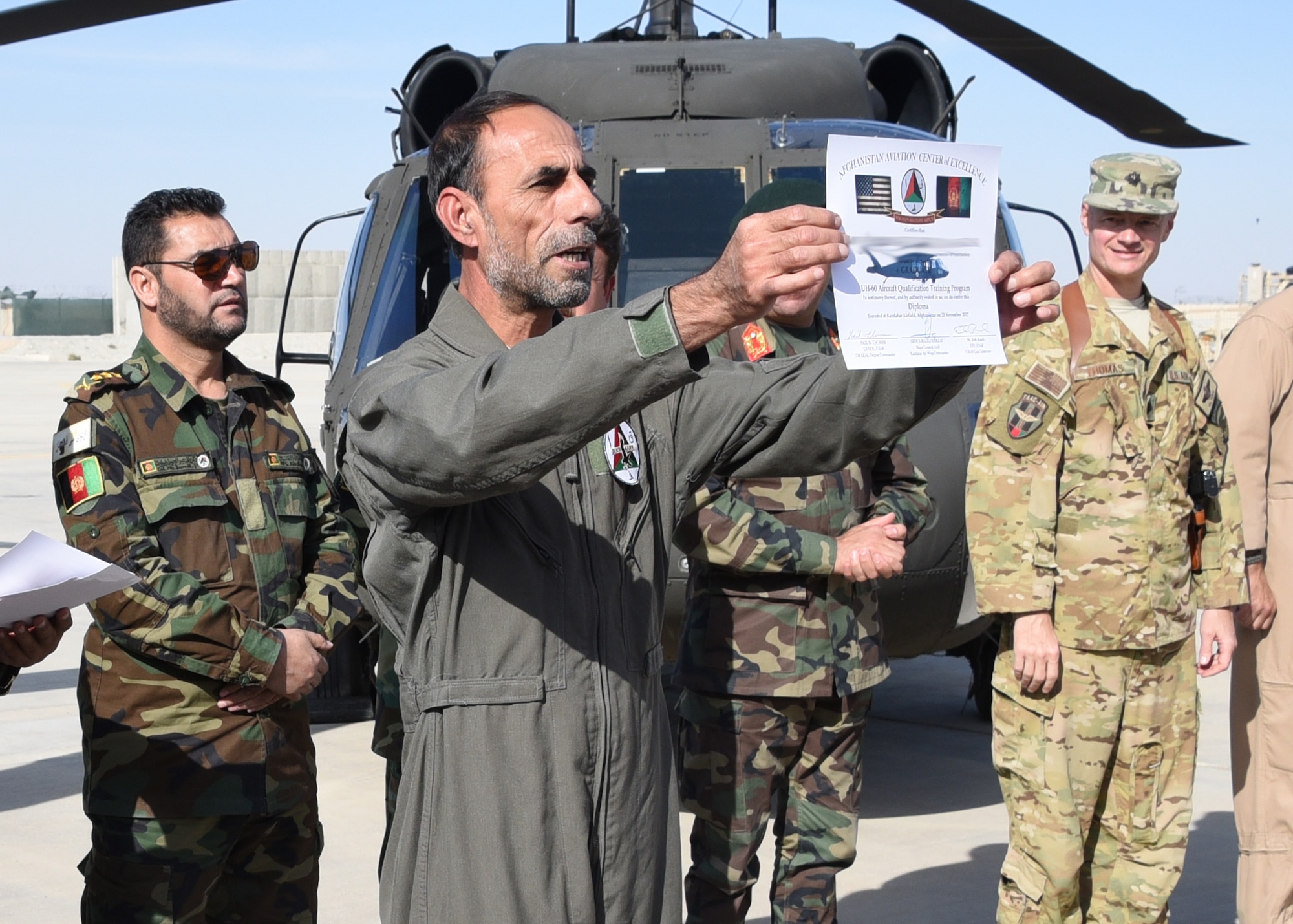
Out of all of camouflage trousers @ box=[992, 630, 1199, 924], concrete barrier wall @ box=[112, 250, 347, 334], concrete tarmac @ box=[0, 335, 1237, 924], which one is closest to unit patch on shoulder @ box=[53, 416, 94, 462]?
concrete tarmac @ box=[0, 335, 1237, 924]

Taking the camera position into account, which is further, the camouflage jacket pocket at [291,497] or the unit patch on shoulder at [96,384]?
the camouflage jacket pocket at [291,497]

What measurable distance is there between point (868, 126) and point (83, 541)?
3566 mm

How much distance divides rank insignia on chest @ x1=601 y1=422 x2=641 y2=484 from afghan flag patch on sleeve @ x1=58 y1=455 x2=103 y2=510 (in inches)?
57.8

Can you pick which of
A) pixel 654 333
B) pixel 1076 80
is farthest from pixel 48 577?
pixel 1076 80

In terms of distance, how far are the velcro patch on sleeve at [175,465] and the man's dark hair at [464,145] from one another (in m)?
1.18

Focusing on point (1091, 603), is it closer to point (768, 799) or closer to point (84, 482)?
point (768, 799)

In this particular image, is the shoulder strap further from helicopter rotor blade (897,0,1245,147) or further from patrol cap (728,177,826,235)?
helicopter rotor blade (897,0,1245,147)

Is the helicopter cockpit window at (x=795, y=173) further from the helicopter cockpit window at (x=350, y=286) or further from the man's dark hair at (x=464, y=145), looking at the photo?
the man's dark hair at (x=464, y=145)

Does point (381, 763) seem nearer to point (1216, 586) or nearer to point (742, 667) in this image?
point (742, 667)

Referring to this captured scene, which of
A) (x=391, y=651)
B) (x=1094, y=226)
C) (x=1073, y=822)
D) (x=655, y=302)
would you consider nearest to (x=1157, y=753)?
(x=1073, y=822)

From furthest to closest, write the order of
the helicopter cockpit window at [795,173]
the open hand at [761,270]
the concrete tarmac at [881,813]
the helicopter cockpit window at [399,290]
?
the helicopter cockpit window at [399,290]
the helicopter cockpit window at [795,173]
the concrete tarmac at [881,813]
the open hand at [761,270]

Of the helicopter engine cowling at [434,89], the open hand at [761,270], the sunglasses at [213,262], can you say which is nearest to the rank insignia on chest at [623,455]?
the open hand at [761,270]

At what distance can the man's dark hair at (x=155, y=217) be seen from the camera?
3.40m

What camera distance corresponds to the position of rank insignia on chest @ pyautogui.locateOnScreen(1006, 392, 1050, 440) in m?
3.63
